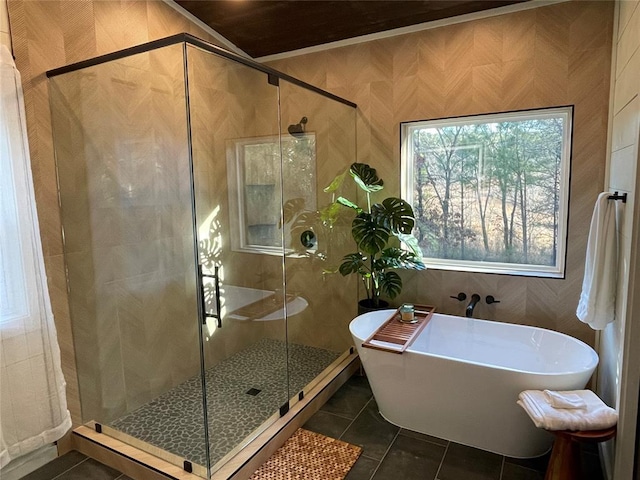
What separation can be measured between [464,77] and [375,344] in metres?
2.08

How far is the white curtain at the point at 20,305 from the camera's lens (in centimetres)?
199

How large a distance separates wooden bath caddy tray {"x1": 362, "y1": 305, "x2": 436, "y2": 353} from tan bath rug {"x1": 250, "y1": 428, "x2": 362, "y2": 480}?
64cm

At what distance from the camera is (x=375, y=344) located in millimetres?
2504

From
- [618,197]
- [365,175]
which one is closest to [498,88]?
[365,175]

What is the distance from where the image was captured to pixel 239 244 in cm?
320

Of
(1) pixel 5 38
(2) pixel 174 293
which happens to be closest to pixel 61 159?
(1) pixel 5 38

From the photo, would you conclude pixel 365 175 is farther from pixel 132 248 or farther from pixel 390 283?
pixel 132 248

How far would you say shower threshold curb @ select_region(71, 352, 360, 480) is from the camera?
2104 millimetres

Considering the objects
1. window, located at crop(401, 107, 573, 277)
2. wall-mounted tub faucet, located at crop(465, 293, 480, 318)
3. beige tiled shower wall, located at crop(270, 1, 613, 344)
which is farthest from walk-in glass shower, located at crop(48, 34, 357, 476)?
wall-mounted tub faucet, located at crop(465, 293, 480, 318)

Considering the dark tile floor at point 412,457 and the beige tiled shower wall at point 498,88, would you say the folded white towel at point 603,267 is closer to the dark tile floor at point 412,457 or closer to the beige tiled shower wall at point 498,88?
the beige tiled shower wall at point 498,88

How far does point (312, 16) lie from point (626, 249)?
8.31 ft

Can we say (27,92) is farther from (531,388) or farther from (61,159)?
(531,388)

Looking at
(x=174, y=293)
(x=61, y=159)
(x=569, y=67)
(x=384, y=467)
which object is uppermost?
(x=569, y=67)

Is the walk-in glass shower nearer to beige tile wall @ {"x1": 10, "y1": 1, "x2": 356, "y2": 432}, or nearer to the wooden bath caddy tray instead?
beige tile wall @ {"x1": 10, "y1": 1, "x2": 356, "y2": 432}
